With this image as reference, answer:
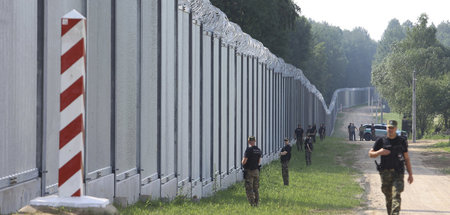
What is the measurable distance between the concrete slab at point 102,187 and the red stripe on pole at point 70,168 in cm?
378

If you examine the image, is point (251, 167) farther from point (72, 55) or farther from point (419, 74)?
point (419, 74)

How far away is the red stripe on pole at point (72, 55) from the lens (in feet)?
23.4

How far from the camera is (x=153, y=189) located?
14.5 m

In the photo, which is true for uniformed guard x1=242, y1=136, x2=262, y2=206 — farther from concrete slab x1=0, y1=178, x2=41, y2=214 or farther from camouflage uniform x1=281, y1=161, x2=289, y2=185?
concrete slab x1=0, y1=178, x2=41, y2=214

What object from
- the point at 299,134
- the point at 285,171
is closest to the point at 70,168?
the point at 285,171

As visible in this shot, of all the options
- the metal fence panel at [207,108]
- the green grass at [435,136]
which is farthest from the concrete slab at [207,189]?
the green grass at [435,136]

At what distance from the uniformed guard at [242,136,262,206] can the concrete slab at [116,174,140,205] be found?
12.6 ft

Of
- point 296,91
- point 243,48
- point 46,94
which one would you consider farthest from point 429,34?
point 46,94

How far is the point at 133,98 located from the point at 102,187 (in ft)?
7.57

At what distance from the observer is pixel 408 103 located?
263ft

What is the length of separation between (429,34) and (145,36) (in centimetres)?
9247

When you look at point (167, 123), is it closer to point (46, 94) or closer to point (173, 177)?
point (173, 177)

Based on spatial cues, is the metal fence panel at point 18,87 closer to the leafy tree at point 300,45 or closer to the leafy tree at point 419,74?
the leafy tree at point 419,74

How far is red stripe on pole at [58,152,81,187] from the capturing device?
7.16 m
